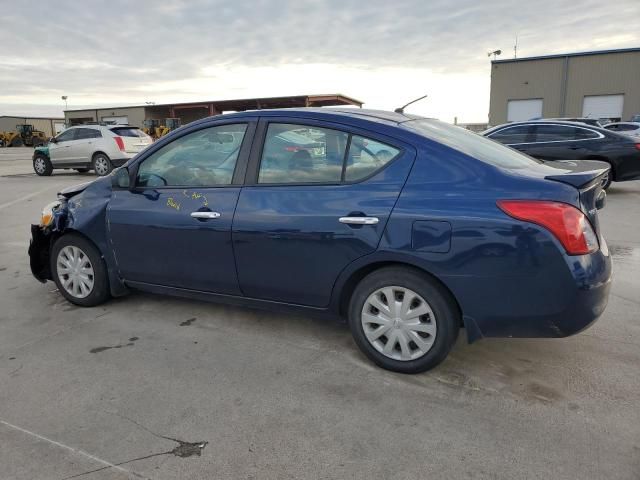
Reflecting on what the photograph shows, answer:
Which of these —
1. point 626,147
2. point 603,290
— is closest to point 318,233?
point 603,290

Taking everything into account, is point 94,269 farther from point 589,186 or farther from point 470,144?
point 589,186

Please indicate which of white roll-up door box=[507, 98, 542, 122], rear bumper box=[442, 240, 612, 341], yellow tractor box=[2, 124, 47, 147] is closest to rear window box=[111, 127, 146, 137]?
rear bumper box=[442, 240, 612, 341]

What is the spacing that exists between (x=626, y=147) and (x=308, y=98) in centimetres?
2766

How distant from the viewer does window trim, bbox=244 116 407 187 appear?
9.99 feet

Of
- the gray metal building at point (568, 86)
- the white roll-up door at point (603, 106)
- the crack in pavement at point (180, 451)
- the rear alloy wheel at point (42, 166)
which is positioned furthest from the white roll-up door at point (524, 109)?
the crack in pavement at point (180, 451)

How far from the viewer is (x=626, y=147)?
31.1ft

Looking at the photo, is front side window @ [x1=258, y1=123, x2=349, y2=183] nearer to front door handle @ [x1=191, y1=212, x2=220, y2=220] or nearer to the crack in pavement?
front door handle @ [x1=191, y1=212, x2=220, y2=220]

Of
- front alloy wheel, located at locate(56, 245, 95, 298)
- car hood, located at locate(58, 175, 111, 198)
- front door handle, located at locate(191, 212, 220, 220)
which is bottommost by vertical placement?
front alloy wheel, located at locate(56, 245, 95, 298)

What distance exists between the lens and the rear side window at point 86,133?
1545 centimetres

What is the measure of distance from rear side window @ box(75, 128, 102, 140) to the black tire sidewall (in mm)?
12364

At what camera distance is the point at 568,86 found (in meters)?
35.1

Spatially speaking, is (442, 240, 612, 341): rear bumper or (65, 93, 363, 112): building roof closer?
(442, 240, 612, 341): rear bumper

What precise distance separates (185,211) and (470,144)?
6.57ft

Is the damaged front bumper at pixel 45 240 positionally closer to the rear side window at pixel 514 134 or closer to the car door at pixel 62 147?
the rear side window at pixel 514 134
